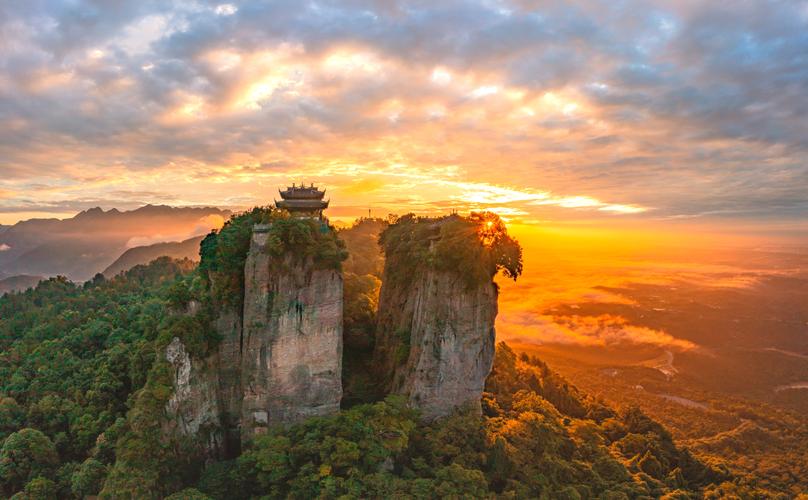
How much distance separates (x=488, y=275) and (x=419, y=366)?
6954 mm

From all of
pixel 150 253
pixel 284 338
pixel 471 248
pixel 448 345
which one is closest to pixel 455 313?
pixel 448 345

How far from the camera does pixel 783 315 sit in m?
114

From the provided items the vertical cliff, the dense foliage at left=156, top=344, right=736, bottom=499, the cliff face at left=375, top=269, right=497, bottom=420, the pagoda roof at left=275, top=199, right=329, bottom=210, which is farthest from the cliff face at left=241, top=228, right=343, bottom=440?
the pagoda roof at left=275, top=199, right=329, bottom=210

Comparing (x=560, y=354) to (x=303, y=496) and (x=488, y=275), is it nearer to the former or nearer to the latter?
(x=488, y=275)

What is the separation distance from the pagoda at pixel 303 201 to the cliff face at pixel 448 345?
32.1 feet

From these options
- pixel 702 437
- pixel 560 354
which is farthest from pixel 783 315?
pixel 702 437

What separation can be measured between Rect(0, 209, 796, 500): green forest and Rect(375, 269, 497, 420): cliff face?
1.12 m

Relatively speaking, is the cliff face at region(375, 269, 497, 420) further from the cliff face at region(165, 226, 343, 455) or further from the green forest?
the cliff face at region(165, 226, 343, 455)

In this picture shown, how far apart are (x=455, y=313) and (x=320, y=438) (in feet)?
33.5

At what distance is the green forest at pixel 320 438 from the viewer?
20906 millimetres

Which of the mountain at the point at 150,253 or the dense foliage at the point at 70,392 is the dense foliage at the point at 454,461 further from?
the mountain at the point at 150,253

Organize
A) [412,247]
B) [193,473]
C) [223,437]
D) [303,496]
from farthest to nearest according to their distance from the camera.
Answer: [412,247] → [223,437] → [193,473] → [303,496]

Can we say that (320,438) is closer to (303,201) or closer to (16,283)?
(303,201)

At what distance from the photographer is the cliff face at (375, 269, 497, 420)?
2628 cm
